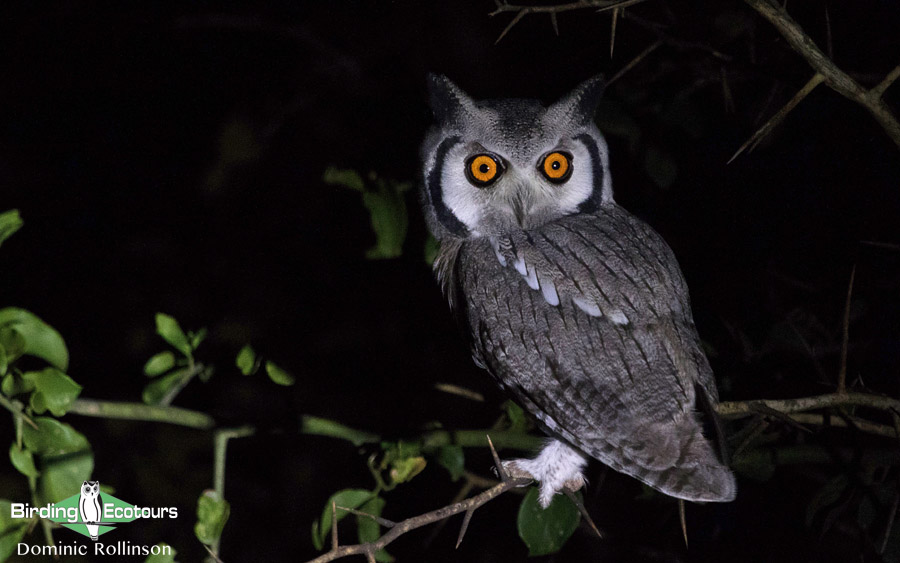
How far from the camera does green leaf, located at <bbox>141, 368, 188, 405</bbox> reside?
147cm

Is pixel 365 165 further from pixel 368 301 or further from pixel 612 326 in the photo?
pixel 612 326

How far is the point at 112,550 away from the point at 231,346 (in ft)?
1.90

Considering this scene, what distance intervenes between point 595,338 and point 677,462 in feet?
0.93


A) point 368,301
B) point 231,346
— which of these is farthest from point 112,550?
point 368,301

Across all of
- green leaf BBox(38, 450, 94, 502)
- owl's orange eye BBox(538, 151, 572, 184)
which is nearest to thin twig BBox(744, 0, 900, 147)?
owl's orange eye BBox(538, 151, 572, 184)

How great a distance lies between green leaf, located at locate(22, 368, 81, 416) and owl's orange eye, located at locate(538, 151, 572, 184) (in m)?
1.00

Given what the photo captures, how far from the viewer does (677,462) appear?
1299 mm

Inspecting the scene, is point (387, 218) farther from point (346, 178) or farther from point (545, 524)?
point (545, 524)

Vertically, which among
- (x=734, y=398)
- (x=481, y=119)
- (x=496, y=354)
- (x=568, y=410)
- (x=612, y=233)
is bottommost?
(x=734, y=398)

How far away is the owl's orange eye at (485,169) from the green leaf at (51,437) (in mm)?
922

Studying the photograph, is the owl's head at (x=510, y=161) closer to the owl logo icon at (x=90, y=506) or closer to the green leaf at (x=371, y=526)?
the green leaf at (x=371, y=526)

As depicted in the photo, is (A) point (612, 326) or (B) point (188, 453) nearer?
(A) point (612, 326)

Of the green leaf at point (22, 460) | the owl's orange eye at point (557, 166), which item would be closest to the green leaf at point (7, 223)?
the green leaf at point (22, 460)

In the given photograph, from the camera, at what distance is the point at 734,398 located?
1830 mm
